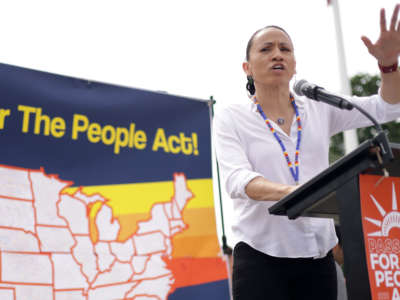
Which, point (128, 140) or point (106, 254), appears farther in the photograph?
point (128, 140)

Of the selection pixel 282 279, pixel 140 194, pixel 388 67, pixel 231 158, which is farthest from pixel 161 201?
pixel 388 67

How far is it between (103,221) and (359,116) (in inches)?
72.6

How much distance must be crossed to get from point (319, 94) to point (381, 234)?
516mm

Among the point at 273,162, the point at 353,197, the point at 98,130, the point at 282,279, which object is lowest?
the point at 282,279

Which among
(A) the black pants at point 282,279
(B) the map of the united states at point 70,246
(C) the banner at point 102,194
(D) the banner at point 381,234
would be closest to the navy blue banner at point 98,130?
(C) the banner at point 102,194

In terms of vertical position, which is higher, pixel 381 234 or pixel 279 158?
pixel 279 158

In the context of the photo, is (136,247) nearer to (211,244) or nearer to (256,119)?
(211,244)

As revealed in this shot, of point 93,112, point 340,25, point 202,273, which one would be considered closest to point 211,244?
point 202,273

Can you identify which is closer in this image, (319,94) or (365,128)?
(319,94)

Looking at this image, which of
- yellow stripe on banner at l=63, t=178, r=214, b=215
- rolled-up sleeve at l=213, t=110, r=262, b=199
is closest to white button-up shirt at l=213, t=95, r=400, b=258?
rolled-up sleeve at l=213, t=110, r=262, b=199

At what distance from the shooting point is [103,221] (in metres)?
3.27

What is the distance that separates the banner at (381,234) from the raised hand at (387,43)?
0.56 meters

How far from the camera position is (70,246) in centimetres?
310

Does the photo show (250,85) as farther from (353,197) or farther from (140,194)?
(140,194)
